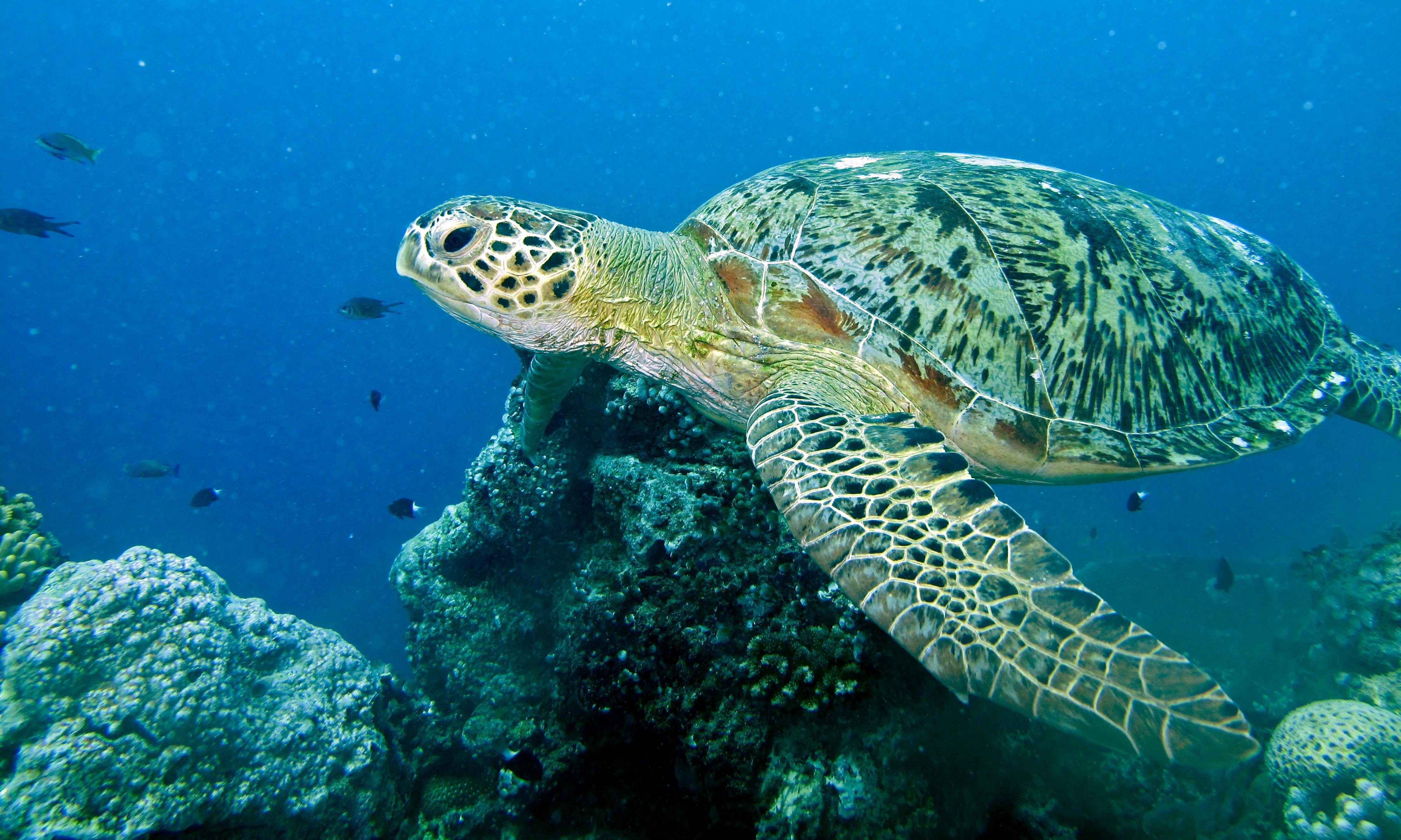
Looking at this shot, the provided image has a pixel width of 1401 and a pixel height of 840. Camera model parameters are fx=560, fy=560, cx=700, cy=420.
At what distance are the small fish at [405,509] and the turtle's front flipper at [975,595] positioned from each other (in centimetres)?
609

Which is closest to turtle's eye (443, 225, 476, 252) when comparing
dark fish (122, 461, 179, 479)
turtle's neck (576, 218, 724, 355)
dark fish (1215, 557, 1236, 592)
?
turtle's neck (576, 218, 724, 355)

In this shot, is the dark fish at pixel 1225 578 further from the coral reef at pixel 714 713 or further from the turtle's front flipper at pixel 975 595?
the turtle's front flipper at pixel 975 595

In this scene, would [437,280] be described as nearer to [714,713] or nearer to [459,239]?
[459,239]

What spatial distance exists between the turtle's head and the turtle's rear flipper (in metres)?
4.85

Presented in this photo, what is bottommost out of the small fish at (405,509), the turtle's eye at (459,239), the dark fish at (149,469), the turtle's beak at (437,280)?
the dark fish at (149,469)

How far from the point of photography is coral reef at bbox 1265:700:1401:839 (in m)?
3.04

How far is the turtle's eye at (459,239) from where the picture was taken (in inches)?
106

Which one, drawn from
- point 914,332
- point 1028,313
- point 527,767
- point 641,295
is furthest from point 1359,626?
point 527,767

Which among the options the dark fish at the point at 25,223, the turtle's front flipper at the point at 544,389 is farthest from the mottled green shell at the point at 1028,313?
the dark fish at the point at 25,223

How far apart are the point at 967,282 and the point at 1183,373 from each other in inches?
56.2

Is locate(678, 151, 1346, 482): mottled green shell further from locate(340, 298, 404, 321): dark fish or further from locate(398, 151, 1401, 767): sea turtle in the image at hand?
locate(340, 298, 404, 321): dark fish

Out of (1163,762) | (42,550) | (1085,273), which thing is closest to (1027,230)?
(1085,273)

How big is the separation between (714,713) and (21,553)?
188 inches

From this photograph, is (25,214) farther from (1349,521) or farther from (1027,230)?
(1349,521)
